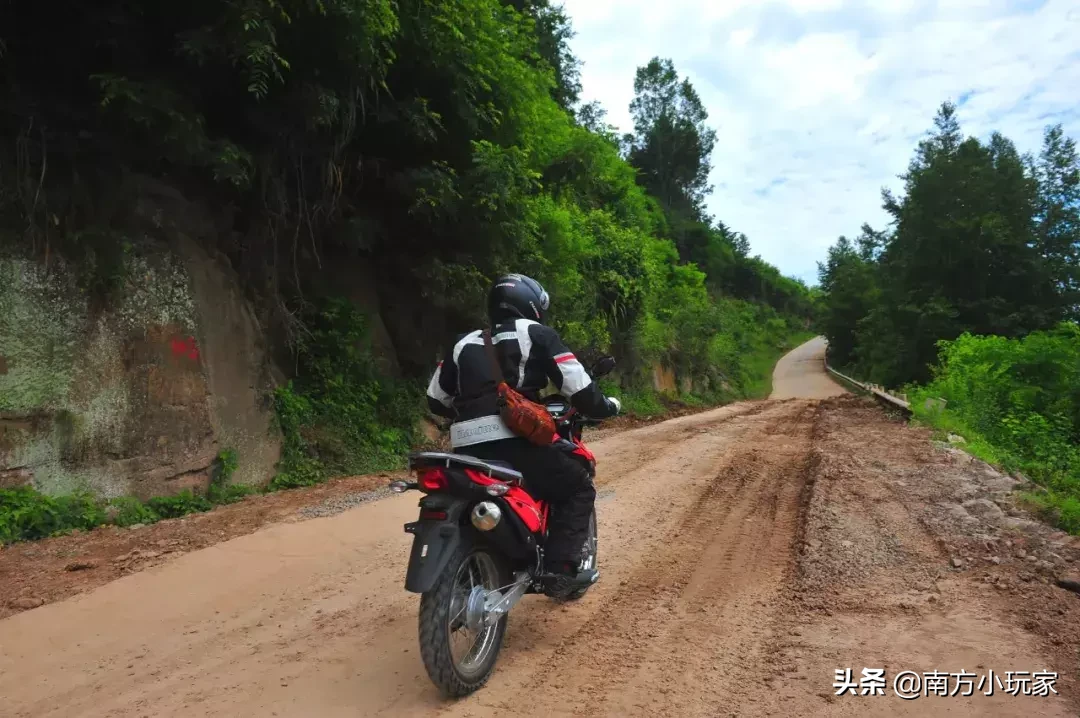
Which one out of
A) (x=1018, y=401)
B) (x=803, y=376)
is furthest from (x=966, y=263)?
(x=803, y=376)

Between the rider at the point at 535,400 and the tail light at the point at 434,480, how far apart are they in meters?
0.35

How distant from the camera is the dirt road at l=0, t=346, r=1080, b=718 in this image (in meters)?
3.06

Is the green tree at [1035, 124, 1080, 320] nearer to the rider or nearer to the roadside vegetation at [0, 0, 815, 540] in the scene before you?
the roadside vegetation at [0, 0, 815, 540]

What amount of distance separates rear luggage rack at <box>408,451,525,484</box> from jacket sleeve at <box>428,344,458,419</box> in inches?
27.0

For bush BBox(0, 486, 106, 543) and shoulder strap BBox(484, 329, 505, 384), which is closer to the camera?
shoulder strap BBox(484, 329, 505, 384)

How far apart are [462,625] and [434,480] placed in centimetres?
70

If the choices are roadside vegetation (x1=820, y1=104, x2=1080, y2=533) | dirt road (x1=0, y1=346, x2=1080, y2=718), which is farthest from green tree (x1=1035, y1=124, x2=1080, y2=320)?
dirt road (x1=0, y1=346, x2=1080, y2=718)

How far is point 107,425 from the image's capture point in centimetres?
651

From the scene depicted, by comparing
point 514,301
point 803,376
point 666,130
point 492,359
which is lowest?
point 803,376

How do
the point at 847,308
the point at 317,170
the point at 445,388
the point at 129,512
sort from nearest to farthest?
the point at 445,388 → the point at 129,512 → the point at 317,170 → the point at 847,308

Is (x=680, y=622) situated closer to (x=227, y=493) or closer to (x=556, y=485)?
(x=556, y=485)

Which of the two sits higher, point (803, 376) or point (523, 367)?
point (523, 367)

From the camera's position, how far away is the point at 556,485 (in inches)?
144

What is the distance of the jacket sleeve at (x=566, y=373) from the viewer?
11.9 ft
